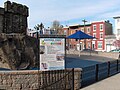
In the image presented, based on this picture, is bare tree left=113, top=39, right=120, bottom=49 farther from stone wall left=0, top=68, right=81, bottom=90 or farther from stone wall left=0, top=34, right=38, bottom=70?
stone wall left=0, top=68, right=81, bottom=90

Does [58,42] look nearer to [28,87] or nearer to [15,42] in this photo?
[28,87]

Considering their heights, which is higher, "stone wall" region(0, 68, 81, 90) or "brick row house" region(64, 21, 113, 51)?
"brick row house" region(64, 21, 113, 51)

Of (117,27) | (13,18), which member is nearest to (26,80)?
(13,18)

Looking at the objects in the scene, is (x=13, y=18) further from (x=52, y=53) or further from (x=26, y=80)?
(x=52, y=53)

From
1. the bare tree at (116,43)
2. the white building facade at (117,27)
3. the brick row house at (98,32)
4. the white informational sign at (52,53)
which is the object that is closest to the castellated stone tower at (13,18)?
the white informational sign at (52,53)

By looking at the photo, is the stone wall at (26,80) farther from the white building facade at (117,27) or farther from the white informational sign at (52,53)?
the white building facade at (117,27)

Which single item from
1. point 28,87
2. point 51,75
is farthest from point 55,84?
point 28,87

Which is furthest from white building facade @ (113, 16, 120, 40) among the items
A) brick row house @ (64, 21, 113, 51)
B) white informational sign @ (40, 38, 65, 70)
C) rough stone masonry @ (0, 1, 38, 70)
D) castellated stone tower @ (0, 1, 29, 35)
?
white informational sign @ (40, 38, 65, 70)

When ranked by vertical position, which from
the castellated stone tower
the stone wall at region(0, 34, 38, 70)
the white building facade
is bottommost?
the stone wall at region(0, 34, 38, 70)

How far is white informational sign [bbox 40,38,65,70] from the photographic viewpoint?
26.8 ft

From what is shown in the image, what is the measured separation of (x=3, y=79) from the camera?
871cm

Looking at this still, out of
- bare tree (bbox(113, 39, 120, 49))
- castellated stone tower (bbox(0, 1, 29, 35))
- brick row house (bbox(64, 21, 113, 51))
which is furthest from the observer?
brick row house (bbox(64, 21, 113, 51))

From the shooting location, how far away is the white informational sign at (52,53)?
816 centimetres

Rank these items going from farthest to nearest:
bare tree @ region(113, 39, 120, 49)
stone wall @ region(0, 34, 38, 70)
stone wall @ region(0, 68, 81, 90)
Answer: bare tree @ region(113, 39, 120, 49), stone wall @ region(0, 34, 38, 70), stone wall @ region(0, 68, 81, 90)
